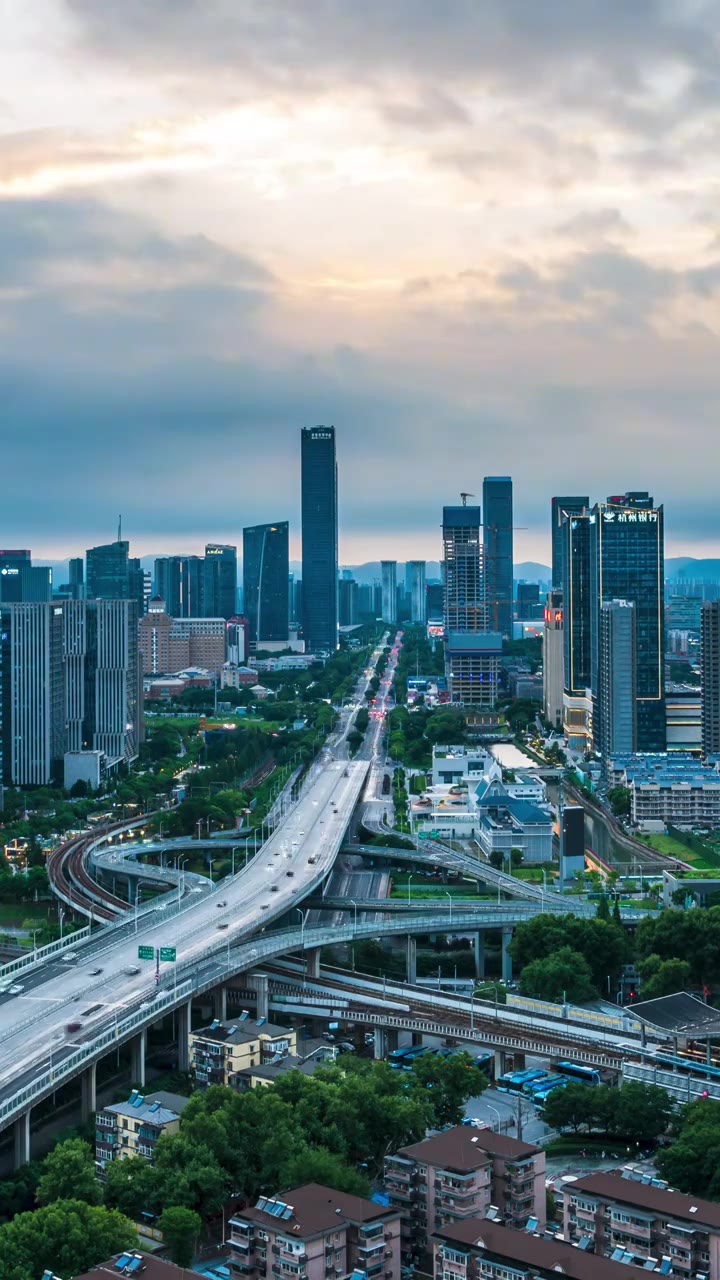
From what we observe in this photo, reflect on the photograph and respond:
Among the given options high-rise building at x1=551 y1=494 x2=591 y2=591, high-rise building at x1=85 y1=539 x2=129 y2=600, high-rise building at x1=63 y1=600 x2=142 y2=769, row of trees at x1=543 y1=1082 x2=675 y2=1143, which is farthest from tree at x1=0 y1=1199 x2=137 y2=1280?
high-rise building at x1=85 y1=539 x2=129 y2=600

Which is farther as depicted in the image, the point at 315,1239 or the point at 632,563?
the point at 632,563

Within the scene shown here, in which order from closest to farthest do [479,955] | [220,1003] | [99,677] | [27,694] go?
[220,1003]
[479,955]
[27,694]
[99,677]

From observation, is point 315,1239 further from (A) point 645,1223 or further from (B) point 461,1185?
(A) point 645,1223

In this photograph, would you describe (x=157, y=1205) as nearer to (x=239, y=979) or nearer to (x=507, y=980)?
(x=239, y=979)

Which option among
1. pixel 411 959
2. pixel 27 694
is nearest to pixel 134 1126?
pixel 411 959

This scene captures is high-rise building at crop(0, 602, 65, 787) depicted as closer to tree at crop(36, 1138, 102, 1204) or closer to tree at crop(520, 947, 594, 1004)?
tree at crop(520, 947, 594, 1004)

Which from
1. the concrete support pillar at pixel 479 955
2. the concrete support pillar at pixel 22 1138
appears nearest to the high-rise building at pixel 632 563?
the concrete support pillar at pixel 479 955

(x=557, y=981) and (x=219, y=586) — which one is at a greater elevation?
(x=219, y=586)
